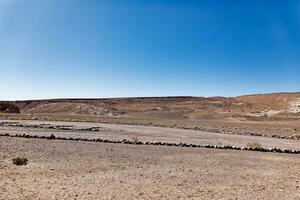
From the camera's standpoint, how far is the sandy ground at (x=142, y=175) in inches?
460

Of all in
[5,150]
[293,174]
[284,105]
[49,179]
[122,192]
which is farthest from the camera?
[284,105]

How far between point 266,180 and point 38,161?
29.4ft

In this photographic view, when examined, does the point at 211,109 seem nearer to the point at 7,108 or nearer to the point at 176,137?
the point at 7,108

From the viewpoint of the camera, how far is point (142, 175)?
14.4m

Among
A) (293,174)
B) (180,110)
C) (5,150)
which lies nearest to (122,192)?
(293,174)

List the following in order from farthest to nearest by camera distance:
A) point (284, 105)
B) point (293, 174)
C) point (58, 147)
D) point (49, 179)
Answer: point (284, 105) < point (58, 147) < point (293, 174) < point (49, 179)

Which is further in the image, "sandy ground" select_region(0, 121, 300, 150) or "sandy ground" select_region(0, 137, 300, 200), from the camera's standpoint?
"sandy ground" select_region(0, 121, 300, 150)

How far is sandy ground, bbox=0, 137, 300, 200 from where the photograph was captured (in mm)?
11688

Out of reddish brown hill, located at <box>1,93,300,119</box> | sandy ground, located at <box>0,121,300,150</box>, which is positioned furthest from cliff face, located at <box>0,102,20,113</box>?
sandy ground, located at <box>0,121,300,150</box>

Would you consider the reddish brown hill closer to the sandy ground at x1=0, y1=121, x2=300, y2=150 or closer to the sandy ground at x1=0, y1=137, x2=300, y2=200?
the sandy ground at x1=0, y1=121, x2=300, y2=150

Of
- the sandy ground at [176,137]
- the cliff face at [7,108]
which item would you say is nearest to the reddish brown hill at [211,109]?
the cliff face at [7,108]

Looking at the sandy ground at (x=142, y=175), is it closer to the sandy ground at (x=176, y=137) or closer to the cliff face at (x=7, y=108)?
the sandy ground at (x=176, y=137)

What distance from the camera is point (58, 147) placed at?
22.0m

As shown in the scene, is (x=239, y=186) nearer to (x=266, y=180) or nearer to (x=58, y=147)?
(x=266, y=180)
